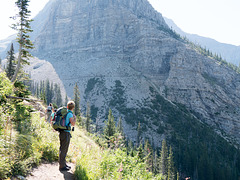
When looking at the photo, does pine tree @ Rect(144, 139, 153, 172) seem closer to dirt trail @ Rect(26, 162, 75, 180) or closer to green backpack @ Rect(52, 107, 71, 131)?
dirt trail @ Rect(26, 162, 75, 180)

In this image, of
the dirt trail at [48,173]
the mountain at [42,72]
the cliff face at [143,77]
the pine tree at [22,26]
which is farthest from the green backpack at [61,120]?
the mountain at [42,72]

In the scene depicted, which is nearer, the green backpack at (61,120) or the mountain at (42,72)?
the green backpack at (61,120)

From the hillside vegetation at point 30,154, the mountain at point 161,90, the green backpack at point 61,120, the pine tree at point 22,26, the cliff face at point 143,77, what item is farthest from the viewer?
the cliff face at point 143,77

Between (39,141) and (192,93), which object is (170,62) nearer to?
(192,93)

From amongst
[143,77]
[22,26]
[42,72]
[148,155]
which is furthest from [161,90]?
[148,155]

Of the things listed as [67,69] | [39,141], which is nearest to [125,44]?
[67,69]

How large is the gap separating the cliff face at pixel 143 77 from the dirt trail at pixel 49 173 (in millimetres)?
88988

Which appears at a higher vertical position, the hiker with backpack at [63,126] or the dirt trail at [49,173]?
the hiker with backpack at [63,126]

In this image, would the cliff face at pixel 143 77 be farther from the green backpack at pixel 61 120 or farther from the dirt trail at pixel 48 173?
the green backpack at pixel 61 120

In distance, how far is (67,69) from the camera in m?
167

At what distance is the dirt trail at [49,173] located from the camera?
4.76 metres

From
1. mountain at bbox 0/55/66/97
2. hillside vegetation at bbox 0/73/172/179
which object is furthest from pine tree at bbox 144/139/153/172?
mountain at bbox 0/55/66/97

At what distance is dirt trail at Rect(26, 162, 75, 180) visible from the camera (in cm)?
476

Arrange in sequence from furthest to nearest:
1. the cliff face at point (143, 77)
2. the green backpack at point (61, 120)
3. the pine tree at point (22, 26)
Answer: the cliff face at point (143, 77) < the pine tree at point (22, 26) < the green backpack at point (61, 120)
